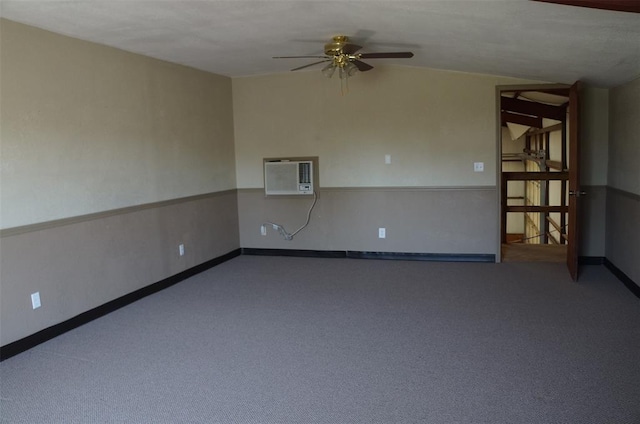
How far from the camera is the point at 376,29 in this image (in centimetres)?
374

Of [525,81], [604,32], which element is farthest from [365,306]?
[525,81]

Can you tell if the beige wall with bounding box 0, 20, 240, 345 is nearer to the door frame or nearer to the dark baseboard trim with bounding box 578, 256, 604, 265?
the door frame

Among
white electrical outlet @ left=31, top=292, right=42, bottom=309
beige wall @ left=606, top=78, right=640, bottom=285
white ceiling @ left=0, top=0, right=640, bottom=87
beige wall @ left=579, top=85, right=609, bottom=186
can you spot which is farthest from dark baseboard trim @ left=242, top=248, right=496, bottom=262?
white electrical outlet @ left=31, top=292, right=42, bottom=309

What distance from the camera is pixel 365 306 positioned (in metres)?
4.20

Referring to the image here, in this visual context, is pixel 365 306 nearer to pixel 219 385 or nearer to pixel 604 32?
pixel 219 385

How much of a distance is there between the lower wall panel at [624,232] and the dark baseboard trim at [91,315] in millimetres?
4406

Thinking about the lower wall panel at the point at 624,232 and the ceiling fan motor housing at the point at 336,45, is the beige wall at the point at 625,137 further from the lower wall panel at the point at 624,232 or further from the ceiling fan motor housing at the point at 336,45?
the ceiling fan motor housing at the point at 336,45

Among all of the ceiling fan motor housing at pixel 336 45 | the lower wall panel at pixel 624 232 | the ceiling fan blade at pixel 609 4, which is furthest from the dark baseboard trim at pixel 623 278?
the ceiling fan motor housing at pixel 336 45

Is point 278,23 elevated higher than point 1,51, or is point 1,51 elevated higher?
point 278,23

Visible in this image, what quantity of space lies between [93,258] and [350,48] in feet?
9.11

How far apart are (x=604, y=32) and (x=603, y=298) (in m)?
2.36


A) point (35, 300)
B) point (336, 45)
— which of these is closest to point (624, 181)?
point (336, 45)

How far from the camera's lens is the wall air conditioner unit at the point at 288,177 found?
609 cm

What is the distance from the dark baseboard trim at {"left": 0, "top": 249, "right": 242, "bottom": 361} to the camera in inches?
132
